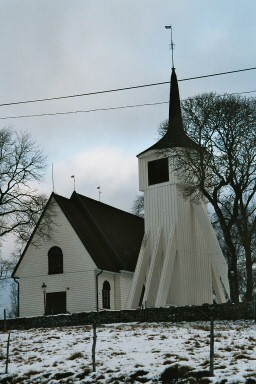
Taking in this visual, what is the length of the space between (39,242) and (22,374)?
85.7 feet

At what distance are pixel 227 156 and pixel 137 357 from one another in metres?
20.8

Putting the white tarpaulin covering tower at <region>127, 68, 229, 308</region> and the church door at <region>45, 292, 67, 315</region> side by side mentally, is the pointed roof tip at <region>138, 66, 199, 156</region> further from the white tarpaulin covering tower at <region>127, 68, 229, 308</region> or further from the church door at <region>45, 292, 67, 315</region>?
the church door at <region>45, 292, 67, 315</region>

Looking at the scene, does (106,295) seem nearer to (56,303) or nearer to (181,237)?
(56,303)

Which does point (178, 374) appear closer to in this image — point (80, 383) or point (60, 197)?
point (80, 383)

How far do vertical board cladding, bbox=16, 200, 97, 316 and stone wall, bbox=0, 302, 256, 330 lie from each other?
8718 millimetres

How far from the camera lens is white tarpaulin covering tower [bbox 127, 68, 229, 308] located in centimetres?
4222

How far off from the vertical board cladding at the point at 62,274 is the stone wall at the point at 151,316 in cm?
872

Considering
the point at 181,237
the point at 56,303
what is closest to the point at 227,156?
the point at 181,237

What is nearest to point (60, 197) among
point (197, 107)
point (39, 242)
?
point (39, 242)

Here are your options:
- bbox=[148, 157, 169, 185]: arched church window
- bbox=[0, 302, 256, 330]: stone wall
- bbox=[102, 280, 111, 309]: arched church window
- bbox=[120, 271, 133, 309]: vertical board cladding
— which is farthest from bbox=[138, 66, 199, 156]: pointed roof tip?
bbox=[0, 302, 256, 330]: stone wall

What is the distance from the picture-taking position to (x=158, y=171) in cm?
4491

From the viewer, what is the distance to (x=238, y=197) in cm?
3778

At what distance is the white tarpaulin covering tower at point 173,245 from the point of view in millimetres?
42219

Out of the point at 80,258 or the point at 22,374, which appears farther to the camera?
the point at 80,258
